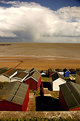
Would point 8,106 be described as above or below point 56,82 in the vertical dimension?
above

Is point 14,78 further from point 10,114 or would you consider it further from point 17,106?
point 10,114

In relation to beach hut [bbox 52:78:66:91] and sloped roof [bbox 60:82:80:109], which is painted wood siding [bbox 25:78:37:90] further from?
sloped roof [bbox 60:82:80:109]

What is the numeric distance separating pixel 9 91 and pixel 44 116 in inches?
408

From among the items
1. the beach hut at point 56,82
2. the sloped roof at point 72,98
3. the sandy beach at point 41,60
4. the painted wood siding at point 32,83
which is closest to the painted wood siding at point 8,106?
the sloped roof at point 72,98

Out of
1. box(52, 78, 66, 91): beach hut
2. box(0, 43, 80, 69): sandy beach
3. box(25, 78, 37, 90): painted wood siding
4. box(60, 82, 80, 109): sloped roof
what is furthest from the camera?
box(0, 43, 80, 69): sandy beach

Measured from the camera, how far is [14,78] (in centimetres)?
3234

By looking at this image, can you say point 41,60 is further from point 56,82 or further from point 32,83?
point 56,82

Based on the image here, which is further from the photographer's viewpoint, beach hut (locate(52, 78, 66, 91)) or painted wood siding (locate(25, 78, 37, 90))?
painted wood siding (locate(25, 78, 37, 90))

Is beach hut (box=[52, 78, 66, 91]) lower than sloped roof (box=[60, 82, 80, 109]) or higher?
lower

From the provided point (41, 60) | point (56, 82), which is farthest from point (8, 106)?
point (41, 60)

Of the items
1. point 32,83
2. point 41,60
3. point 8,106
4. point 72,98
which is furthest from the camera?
point 41,60

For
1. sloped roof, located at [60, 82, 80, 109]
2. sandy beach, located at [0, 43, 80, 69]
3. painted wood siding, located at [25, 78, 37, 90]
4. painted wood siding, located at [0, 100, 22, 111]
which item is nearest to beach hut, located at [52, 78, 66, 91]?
painted wood siding, located at [25, 78, 37, 90]

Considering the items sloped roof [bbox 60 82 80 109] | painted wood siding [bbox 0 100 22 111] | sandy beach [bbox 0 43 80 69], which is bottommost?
sandy beach [bbox 0 43 80 69]

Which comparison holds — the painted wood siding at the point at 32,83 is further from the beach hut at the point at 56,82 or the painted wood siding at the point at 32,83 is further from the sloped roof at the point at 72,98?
the sloped roof at the point at 72,98
